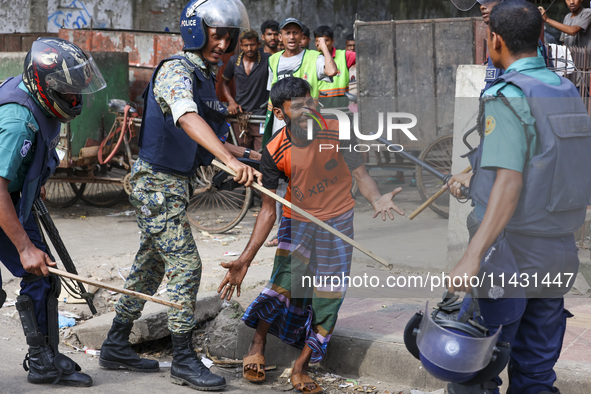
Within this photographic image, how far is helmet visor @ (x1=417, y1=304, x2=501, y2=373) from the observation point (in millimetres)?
2631

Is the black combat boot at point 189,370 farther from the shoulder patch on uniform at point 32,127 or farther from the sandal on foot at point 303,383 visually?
the shoulder patch on uniform at point 32,127

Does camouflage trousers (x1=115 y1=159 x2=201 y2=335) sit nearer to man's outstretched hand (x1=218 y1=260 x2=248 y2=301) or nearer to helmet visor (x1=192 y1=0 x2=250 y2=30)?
man's outstretched hand (x1=218 y1=260 x2=248 y2=301)

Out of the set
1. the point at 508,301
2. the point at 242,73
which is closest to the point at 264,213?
the point at 508,301

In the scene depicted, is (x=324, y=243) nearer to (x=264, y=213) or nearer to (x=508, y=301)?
(x=264, y=213)

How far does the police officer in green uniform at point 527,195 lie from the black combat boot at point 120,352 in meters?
1.99

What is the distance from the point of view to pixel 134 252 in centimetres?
664

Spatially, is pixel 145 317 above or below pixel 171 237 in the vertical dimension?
below

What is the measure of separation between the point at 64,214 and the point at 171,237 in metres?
4.92

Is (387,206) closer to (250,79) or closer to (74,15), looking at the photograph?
(250,79)

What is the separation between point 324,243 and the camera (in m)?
3.89

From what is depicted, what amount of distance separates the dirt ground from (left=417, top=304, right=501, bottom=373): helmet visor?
1.35 meters

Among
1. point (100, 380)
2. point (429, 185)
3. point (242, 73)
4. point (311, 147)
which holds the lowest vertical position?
point (100, 380)

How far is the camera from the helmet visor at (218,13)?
3.71 m

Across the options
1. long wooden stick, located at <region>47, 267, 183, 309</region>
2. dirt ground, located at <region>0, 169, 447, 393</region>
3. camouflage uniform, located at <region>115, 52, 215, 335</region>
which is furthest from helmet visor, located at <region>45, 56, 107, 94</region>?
dirt ground, located at <region>0, 169, 447, 393</region>
